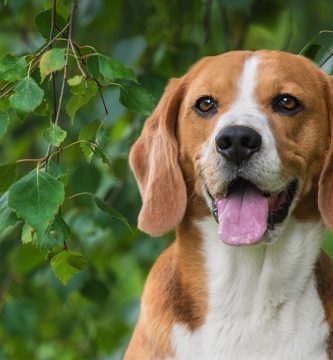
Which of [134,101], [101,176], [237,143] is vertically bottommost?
[101,176]

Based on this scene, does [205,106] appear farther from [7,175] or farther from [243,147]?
[7,175]

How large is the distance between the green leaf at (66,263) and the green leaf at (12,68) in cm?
68

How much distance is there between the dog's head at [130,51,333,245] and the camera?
182 inches

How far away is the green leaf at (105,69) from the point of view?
15.1ft

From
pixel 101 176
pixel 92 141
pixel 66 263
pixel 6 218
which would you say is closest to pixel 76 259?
pixel 66 263

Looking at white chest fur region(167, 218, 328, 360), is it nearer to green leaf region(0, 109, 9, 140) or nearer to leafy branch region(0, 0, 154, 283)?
leafy branch region(0, 0, 154, 283)

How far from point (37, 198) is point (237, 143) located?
2.47 feet

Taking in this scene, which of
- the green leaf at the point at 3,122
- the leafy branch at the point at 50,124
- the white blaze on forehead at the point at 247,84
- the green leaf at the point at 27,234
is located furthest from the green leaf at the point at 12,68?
the white blaze on forehead at the point at 247,84

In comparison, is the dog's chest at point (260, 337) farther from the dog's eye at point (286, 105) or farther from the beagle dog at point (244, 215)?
the dog's eye at point (286, 105)

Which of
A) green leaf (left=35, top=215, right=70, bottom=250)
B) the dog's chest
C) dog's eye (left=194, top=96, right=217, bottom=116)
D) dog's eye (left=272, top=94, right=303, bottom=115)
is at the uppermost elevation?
green leaf (left=35, top=215, right=70, bottom=250)

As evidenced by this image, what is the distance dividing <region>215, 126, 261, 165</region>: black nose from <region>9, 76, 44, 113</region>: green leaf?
0.67 metres

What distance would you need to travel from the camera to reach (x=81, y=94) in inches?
184

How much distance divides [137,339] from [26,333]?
201 centimetres

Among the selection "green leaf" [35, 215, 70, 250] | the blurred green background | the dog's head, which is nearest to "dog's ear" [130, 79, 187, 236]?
the dog's head
